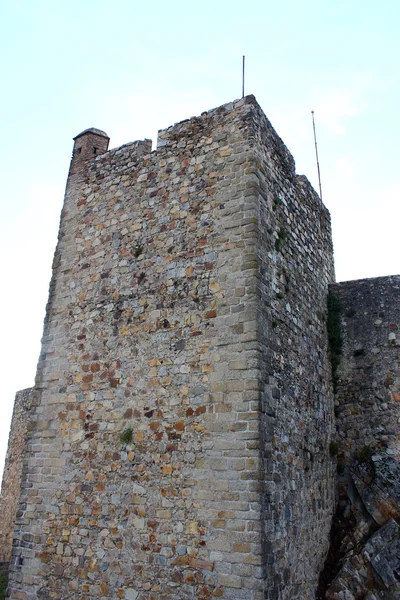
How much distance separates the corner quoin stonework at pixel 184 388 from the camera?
6230mm

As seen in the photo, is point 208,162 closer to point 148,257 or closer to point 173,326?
point 148,257

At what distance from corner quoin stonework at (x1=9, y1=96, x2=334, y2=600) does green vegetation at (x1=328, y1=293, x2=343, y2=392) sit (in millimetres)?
527

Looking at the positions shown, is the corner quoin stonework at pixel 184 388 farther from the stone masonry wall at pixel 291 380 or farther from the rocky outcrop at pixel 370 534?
the rocky outcrop at pixel 370 534

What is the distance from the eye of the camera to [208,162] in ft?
25.7

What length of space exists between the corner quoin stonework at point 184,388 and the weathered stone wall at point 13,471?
29.9ft

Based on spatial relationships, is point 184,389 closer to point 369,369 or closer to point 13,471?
point 369,369

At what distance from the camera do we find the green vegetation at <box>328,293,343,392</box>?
9.82 meters

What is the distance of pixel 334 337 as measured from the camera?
990 cm

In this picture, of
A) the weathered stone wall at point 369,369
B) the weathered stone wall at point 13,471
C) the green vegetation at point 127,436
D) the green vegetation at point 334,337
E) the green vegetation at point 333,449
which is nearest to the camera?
the green vegetation at point 127,436

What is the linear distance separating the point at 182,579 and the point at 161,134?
6751mm

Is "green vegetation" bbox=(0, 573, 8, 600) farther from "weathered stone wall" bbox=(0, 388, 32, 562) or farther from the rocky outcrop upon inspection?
the rocky outcrop

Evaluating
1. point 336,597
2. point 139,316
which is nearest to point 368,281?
point 139,316

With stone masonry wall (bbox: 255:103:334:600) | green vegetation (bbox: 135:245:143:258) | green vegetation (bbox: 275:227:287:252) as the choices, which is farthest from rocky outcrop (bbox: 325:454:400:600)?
green vegetation (bbox: 135:245:143:258)

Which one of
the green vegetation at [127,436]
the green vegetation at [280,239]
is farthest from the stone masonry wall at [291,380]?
the green vegetation at [127,436]
